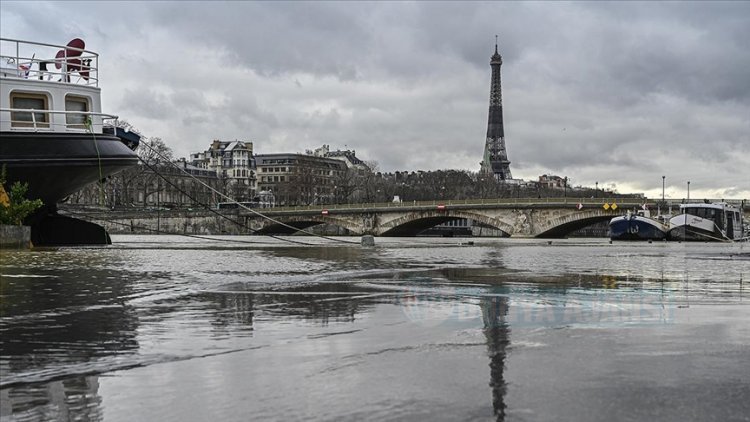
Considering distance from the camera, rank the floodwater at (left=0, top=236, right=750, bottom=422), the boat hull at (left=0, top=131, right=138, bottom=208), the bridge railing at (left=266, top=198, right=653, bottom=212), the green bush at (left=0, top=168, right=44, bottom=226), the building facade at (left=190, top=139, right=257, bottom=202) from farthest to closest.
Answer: the building facade at (left=190, top=139, right=257, bottom=202) → the bridge railing at (left=266, top=198, right=653, bottom=212) → the boat hull at (left=0, top=131, right=138, bottom=208) → the green bush at (left=0, top=168, right=44, bottom=226) → the floodwater at (left=0, top=236, right=750, bottom=422)

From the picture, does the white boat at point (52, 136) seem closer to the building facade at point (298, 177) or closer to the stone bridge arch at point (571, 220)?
the stone bridge arch at point (571, 220)

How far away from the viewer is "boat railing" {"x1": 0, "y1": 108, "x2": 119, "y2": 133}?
69.5 ft

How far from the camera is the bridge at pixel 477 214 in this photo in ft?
231

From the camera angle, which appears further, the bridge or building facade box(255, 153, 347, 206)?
building facade box(255, 153, 347, 206)

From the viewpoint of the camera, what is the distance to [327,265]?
15.6 metres

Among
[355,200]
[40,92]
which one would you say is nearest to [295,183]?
[355,200]

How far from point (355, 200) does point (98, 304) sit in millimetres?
126894

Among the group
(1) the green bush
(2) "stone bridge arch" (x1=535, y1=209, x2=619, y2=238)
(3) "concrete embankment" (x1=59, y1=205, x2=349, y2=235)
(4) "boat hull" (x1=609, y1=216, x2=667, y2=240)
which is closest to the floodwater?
(1) the green bush

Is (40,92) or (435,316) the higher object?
(40,92)

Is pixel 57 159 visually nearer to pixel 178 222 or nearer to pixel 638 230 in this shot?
pixel 638 230

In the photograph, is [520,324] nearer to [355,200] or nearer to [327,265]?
[327,265]

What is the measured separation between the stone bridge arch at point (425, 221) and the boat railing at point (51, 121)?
55032 mm

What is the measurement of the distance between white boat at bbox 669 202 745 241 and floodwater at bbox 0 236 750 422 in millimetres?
53747

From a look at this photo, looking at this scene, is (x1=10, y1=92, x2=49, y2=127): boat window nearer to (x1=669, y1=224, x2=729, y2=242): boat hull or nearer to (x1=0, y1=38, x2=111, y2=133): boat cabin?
(x1=0, y1=38, x2=111, y2=133): boat cabin
